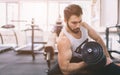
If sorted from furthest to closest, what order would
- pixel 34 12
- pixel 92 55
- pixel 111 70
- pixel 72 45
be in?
pixel 34 12 → pixel 111 70 → pixel 72 45 → pixel 92 55

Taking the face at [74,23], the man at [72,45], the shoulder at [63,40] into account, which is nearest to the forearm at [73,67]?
the man at [72,45]

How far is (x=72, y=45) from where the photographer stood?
6.16 ft

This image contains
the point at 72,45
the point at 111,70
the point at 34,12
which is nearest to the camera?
the point at 72,45

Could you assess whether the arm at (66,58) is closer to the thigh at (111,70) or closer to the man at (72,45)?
the man at (72,45)

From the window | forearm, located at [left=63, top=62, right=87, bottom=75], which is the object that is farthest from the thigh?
the window

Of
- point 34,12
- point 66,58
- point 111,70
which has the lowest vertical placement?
point 111,70

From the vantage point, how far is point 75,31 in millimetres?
1914

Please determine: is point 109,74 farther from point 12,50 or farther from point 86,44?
point 12,50

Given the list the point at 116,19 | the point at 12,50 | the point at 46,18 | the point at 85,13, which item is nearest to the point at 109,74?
the point at 116,19

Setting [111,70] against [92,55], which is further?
[111,70]

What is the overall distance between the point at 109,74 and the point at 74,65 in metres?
0.36

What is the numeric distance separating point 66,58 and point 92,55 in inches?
7.8

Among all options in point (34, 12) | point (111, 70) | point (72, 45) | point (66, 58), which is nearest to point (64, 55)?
point (66, 58)

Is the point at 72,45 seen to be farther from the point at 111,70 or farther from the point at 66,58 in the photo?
the point at 111,70
